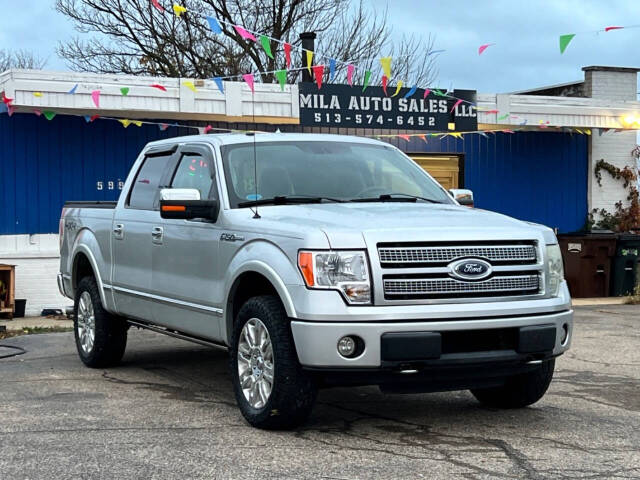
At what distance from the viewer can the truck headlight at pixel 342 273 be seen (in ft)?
19.0

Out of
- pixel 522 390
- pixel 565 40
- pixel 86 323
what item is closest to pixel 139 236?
pixel 86 323

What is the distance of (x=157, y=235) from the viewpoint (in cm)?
779

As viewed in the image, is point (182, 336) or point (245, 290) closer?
point (245, 290)

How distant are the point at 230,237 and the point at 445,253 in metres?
1.55

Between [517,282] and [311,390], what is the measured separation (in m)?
1.42

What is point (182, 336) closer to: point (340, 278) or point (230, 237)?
point (230, 237)

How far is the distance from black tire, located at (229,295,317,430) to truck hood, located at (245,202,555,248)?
1.79 ft

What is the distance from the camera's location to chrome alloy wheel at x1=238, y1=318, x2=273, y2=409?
6170mm

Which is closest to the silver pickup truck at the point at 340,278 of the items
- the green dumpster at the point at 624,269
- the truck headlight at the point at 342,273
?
the truck headlight at the point at 342,273

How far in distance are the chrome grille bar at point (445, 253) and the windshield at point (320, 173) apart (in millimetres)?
1273

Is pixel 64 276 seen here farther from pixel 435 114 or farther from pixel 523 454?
pixel 435 114

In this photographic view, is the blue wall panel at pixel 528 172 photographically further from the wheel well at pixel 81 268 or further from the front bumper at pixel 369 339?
the front bumper at pixel 369 339

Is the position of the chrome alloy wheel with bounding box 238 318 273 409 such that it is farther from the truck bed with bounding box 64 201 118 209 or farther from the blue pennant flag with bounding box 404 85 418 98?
the blue pennant flag with bounding box 404 85 418 98

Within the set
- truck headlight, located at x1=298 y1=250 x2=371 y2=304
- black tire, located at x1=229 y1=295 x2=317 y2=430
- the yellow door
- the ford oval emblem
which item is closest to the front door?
black tire, located at x1=229 y1=295 x2=317 y2=430
